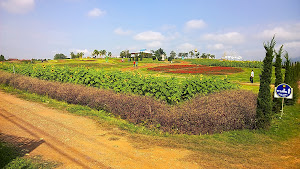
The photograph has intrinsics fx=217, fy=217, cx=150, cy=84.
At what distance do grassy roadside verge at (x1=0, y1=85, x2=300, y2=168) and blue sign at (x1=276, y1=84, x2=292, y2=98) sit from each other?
1.20 m

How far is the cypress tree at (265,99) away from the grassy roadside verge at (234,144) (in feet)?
1.21

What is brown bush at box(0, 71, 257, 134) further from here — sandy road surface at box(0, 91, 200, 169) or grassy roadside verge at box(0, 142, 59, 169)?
grassy roadside verge at box(0, 142, 59, 169)

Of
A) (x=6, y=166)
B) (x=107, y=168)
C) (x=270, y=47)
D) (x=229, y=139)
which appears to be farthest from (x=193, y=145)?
(x=270, y=47)

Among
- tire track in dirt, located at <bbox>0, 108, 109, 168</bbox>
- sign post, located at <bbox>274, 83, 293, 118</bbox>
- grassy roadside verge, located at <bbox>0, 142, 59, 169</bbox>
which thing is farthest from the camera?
sign post, located at <bbox>274, 83, 293, 118</bbox>

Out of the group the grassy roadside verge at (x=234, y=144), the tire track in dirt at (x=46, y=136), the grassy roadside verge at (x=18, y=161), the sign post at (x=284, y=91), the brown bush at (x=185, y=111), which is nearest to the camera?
the grassy roadside verge at (x=18, y=161)

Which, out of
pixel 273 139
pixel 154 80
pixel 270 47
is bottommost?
pixel 273 139

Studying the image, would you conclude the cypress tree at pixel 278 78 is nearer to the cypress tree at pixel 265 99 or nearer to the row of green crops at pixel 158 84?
the row of green crops at pixel 158 84

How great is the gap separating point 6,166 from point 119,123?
3.94 metres

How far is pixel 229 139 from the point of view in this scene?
683 cm

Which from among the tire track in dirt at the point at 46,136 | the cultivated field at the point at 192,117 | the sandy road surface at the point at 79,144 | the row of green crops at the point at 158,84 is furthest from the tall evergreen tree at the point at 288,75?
the tire track in dirt at the point at 46,136

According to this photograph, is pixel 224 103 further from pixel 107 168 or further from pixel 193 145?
pixel 107 168

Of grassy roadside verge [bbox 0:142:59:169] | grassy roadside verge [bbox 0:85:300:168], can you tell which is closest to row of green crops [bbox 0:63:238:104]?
grassy roadside verge [bbox 0:85:300:168]

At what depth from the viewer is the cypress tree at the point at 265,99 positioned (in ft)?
25.6

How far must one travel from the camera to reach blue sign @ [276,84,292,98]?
9070mm
